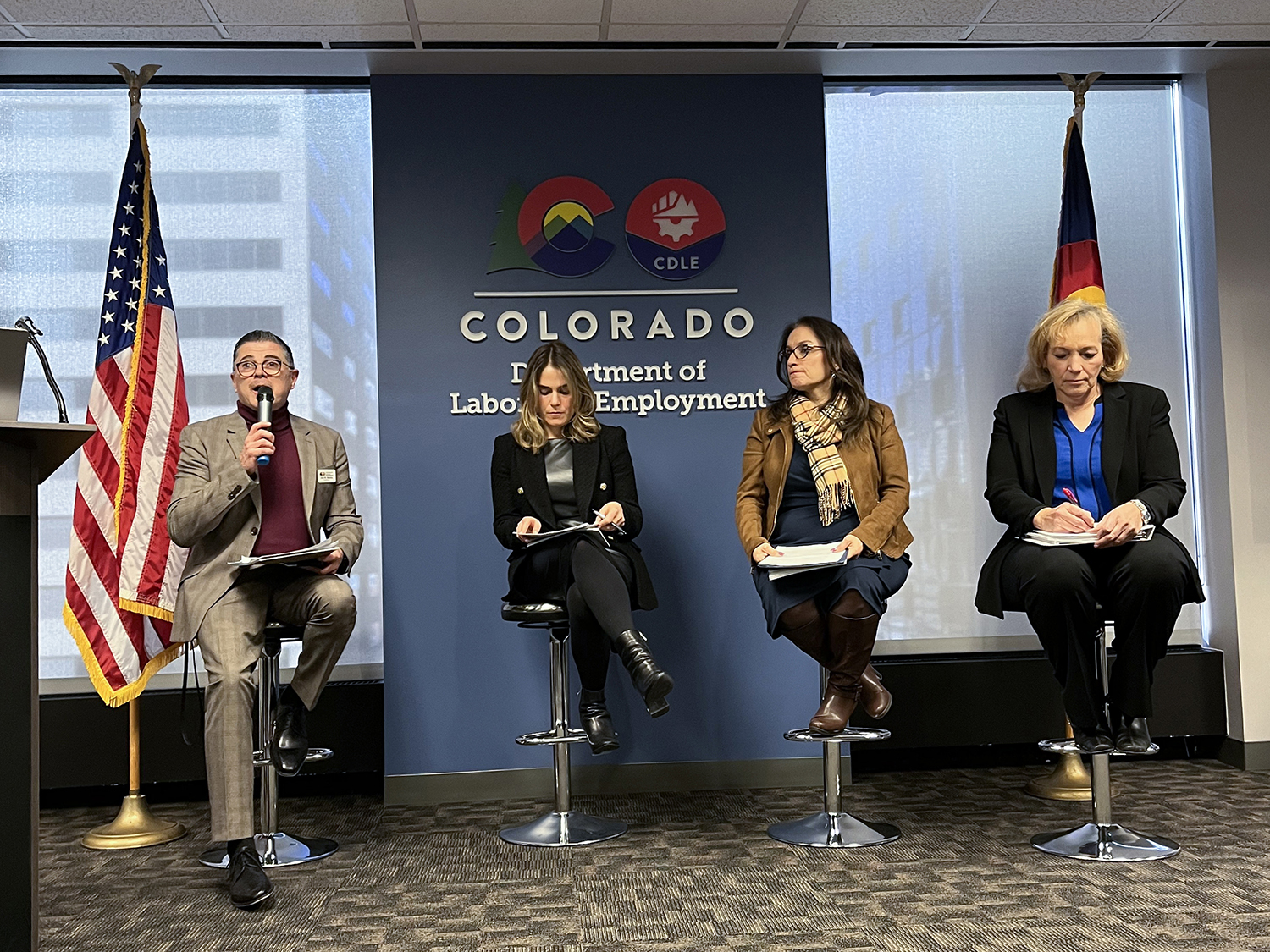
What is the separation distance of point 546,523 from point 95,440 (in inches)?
60.9

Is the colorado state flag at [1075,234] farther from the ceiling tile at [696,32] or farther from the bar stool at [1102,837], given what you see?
the bar stool at [1102,837]

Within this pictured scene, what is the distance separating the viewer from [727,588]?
437cm

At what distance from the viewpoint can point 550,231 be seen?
438 cm

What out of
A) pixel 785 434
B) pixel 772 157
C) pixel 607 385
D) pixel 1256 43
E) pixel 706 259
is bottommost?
pixel 785 434

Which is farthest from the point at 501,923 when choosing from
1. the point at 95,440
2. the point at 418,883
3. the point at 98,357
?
the point at 98,357

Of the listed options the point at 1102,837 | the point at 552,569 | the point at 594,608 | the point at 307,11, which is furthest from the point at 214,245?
the point at 1102,837

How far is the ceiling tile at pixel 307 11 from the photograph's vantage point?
12.5ft

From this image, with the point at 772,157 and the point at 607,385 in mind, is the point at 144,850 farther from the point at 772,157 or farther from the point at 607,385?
the point at 772,157

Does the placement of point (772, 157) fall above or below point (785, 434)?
above

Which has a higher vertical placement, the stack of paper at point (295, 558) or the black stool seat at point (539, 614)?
the stack of paper at point (295, 558)

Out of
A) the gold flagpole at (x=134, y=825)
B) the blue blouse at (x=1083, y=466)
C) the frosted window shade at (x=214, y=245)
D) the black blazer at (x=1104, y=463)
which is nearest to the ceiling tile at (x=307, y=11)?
the frosted window shade at (x=214, y=245)

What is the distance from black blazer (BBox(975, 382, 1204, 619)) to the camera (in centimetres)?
328

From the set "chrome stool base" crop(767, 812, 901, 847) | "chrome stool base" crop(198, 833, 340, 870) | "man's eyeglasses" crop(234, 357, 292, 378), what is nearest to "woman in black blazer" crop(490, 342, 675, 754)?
"chrome stool base" crop(767, 812, 901, 847)

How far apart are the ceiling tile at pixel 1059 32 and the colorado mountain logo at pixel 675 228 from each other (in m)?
1.20
